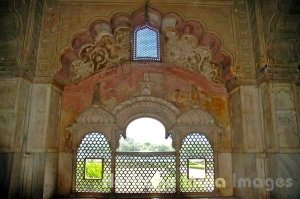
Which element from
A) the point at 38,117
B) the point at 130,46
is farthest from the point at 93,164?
the point at 130,46

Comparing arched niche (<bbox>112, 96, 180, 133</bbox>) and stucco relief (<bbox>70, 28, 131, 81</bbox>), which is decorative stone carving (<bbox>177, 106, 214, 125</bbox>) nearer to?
arched niche (<bbox>112, 96, 180, 133</bbox>)

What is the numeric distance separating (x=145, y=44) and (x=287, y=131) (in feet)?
14.5

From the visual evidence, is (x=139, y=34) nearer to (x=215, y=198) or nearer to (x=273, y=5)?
(x=273, y=5)

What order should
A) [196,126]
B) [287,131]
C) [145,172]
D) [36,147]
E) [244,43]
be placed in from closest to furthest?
[287,131]
[36,147]
[244,43]
[145,172]
[196,126]

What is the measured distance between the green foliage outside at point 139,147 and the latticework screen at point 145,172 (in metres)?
0.16

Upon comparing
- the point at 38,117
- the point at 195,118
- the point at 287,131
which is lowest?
the point at 287,131

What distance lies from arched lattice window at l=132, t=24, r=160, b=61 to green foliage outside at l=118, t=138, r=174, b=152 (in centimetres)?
241

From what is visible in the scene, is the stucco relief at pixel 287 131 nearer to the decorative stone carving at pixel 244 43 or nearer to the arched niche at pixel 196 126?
the decorative stone carving at pixel 244 43

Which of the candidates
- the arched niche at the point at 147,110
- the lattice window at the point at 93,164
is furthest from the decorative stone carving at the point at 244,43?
the lattice window at the point at 93,164

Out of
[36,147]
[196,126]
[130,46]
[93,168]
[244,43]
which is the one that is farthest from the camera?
[130,46]

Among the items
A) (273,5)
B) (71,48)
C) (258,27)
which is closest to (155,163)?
(71,48)

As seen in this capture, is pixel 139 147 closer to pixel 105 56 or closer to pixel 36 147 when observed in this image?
pixel 105 56

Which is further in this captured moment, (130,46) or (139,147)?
(130,46)

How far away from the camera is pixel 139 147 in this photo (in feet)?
26.0
